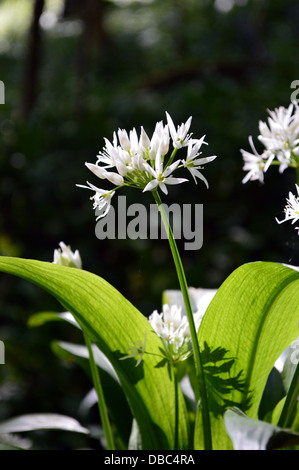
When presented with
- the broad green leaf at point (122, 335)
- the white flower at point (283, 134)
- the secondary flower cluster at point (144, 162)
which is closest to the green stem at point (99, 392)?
the broad green leaf at point (122, 335)

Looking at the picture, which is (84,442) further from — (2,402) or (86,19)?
(86,19)

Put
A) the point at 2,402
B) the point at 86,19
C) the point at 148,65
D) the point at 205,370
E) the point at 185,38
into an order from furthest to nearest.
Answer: the point at 185,38
the point at 148,65
the point at 86,19
the point at 2,402
the point at 205,370

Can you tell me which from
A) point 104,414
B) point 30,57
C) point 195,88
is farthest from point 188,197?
point 195,88

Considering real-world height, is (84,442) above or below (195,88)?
below

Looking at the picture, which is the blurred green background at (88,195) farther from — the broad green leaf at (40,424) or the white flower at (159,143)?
the broad green leaf at (40,424)

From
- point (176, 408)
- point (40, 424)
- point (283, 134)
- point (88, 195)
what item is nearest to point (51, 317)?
point (40, 424)

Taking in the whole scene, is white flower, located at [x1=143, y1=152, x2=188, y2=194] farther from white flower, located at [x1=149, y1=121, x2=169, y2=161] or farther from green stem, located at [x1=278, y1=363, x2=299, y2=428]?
green stem, located at [x1=278, y1=363, x2=299, y2=428]
